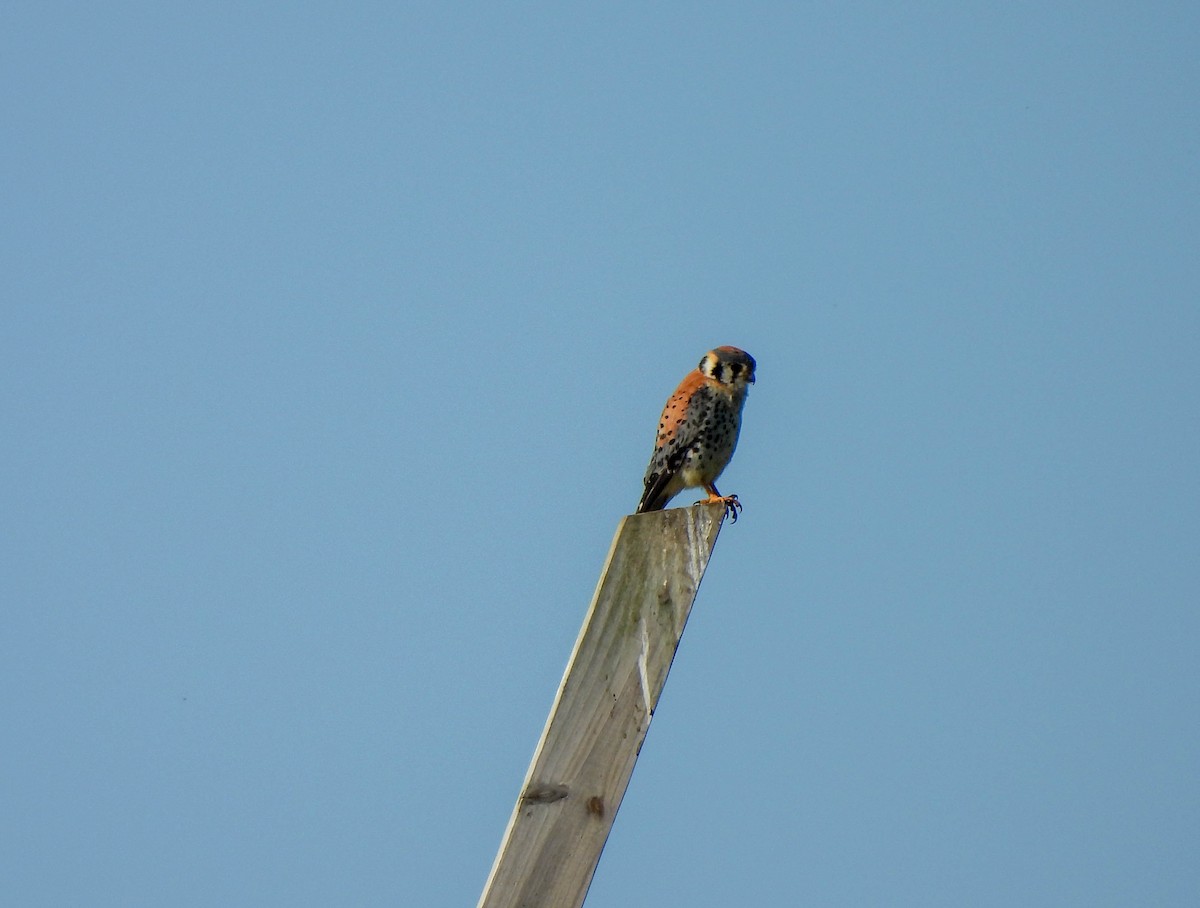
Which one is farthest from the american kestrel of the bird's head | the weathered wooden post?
the weathered wooden post

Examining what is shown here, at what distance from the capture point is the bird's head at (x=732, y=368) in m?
8.59

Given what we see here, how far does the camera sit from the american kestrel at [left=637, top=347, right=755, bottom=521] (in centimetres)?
841

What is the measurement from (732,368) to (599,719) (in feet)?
19.6

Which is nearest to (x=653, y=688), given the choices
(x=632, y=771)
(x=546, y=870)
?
(x=632, y=771)

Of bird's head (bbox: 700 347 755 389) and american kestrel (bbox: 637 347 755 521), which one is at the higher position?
bird's head (bbox: 700 347 755 389)

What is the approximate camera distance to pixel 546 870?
2695 mm

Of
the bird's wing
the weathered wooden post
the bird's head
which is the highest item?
the bird's head

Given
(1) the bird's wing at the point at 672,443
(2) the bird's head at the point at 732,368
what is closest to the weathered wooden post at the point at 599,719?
(1) the bird's wing at the point at 672,443

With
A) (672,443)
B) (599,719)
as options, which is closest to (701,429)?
(672,443)

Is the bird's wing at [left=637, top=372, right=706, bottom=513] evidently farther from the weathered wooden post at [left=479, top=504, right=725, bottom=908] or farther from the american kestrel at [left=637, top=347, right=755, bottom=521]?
the weathered wooden post at [left=479, top=504, right=725, bottom=908]

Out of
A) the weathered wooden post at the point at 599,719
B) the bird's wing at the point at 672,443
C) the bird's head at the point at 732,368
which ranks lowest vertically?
the weathered wooden post at the point at 599,719

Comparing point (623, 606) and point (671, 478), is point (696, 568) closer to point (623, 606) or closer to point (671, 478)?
point (623, 606)

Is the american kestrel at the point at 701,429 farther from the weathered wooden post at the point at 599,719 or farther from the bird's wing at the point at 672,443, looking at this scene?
the weathered wooden post at the point at 599,719

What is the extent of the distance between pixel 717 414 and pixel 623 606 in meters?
5.74
